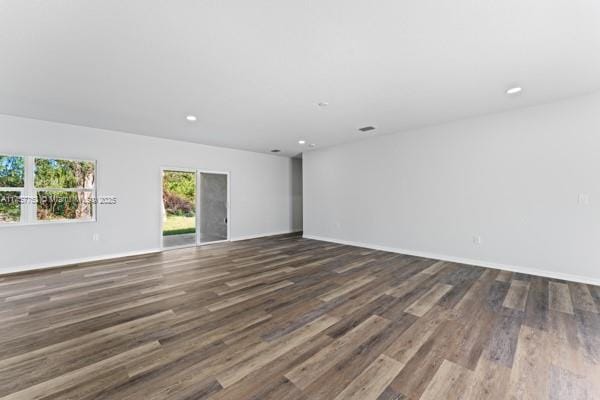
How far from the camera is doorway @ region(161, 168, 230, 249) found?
608cm

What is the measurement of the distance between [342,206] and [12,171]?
21.3 ft

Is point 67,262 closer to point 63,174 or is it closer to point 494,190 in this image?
point 63,174

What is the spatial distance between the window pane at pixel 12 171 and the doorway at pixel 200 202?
7.53ft

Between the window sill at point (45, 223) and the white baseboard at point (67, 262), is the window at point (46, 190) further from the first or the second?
the white baseboard at point (67, 262)

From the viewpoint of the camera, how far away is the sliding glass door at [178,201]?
5848mm

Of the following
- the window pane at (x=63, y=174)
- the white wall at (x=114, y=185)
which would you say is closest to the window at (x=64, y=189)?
the window pane at (x=63, y=174)

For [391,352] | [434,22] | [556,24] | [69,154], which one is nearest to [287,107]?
[434,22]

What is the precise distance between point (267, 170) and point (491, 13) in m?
6.26

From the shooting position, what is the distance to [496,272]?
3.78 m

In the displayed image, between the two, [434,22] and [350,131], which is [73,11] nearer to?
[434,22]

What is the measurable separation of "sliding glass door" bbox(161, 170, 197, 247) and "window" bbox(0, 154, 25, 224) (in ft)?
7.14

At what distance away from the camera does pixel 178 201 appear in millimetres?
6820

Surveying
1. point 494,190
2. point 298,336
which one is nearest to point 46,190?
point 298,336

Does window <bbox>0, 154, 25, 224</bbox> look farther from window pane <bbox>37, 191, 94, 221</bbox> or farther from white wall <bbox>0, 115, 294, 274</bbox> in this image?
window pane <bbox>37, 191, 94, 221</bbox>
